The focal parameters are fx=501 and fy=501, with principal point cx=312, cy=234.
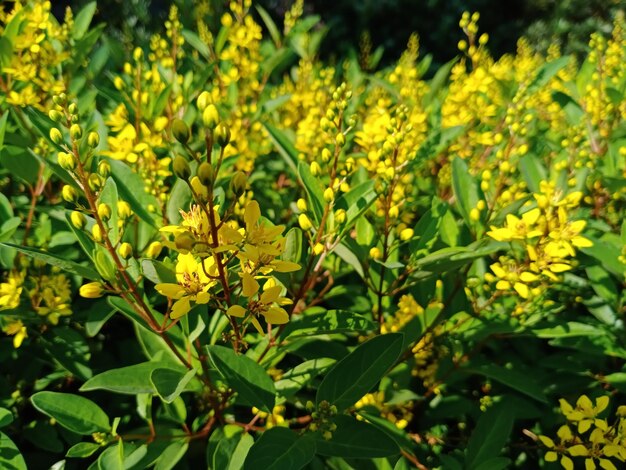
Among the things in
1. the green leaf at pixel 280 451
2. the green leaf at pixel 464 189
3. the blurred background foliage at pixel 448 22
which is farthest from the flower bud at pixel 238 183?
the blurred background foliage at pixel 448 22

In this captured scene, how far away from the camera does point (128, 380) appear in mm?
1296

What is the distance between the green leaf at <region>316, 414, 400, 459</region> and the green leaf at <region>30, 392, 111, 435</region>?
0.61 meters

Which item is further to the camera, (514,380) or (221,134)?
(514,380)

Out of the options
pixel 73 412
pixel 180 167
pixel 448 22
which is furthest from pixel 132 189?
pixel 448 22

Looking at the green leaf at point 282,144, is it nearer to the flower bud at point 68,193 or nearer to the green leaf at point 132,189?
the green leaf at point 132,189

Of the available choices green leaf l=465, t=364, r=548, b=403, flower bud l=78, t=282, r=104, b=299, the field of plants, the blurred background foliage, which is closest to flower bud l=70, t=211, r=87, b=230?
the field of plants

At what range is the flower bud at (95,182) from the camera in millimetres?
1161

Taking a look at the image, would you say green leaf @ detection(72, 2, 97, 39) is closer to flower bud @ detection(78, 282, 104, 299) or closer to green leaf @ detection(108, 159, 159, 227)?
green leaf @ detection(108, 159, 159, 227)

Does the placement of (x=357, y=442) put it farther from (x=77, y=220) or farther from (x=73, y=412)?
(x=77, y=220)

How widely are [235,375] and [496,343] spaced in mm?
1301

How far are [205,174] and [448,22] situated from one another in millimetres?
12100

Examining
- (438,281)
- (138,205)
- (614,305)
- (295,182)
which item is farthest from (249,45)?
(614,305)

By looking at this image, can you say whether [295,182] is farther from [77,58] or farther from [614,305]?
[614,305]

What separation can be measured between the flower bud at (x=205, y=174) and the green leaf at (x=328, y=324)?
1.91 ft
